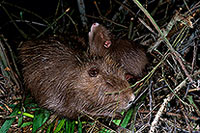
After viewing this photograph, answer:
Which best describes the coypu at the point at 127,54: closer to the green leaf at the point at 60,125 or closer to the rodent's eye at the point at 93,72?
the rodent's eye at the point at 93,72

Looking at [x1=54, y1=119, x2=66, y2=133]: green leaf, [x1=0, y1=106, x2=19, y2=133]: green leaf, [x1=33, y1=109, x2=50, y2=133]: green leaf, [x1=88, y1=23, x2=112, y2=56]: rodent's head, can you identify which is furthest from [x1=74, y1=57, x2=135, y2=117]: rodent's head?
[x1=0, y1=106, x2=19, y2=133]: green leaf

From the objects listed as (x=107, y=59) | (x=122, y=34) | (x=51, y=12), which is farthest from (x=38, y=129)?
(x=51, y=12)

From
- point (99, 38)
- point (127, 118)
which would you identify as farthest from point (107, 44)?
point (127, 118)

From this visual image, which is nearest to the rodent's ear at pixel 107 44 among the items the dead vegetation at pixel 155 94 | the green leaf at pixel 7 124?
the dead vegetation at pixel 155 94

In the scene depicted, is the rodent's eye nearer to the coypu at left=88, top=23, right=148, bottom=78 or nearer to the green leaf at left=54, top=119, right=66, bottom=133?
the coypu at left=88, top=23, right=148, bottom=78

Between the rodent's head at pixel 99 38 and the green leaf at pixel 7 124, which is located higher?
the rodent's head at pixel 99 38

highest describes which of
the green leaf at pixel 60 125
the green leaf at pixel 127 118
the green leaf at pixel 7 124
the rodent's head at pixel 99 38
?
the rodent's head at pixel 99 38

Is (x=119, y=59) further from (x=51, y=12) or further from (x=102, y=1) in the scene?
(x=51, y=12)

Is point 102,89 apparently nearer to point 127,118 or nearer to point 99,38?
point 127,118
